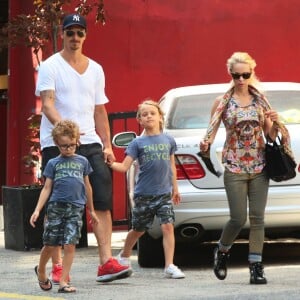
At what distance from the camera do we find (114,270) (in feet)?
26.5

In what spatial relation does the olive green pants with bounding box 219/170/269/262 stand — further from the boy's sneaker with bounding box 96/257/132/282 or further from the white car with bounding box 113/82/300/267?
the boy's sneaker with bounding box 96/257/132/282

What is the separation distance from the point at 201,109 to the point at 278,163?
1760 millimetres

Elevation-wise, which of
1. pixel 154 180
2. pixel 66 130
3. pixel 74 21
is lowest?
pixel 154 180

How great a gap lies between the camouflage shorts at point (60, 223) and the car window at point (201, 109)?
6.29ft

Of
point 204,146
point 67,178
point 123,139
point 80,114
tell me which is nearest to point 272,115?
point 204,146

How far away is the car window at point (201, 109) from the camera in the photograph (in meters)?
9.32

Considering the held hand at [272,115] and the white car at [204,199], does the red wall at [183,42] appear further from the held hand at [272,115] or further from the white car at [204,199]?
the held hand at [272,115]

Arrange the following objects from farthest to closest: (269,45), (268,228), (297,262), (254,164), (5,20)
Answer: (5,20) → (269,45) → (297,262) → (268,228) → (254,164)

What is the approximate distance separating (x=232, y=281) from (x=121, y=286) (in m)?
0.86

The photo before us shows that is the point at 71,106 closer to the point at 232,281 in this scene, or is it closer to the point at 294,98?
the point at 232,281

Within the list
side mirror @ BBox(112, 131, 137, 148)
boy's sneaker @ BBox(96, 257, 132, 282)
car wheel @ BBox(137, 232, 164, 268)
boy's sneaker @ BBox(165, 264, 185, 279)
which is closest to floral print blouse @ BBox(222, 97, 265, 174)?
boy's sneaker @ BBox(165, 264, 185, 279)

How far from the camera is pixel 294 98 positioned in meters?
9.62

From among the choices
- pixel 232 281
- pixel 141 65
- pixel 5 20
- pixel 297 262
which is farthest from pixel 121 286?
pixel 5 20

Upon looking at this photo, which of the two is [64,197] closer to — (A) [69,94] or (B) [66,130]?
(B) [66,130]
